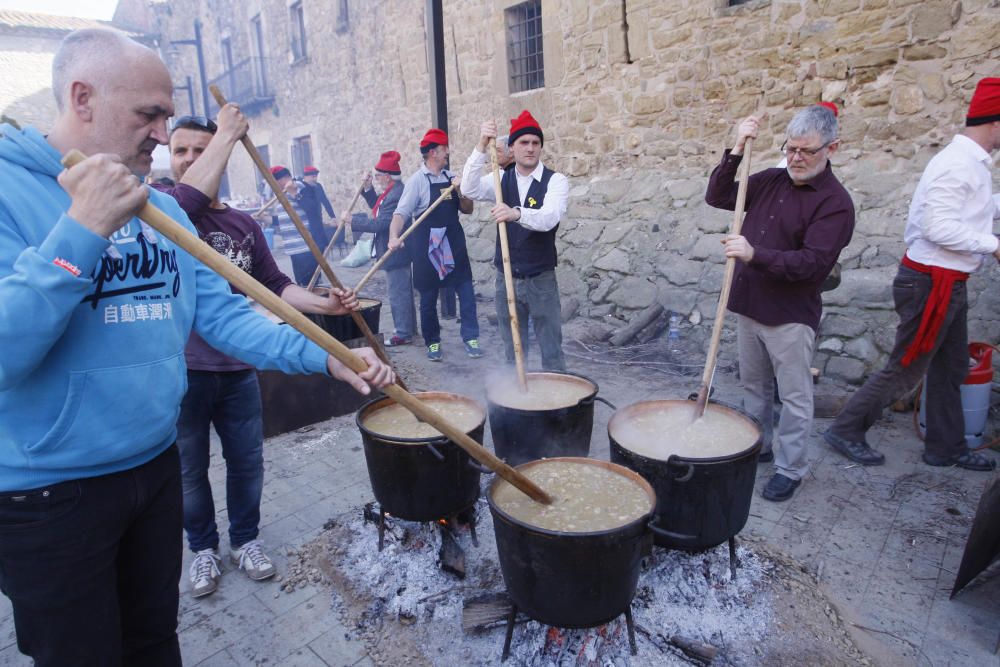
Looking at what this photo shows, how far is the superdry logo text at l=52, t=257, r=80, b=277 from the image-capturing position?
1354mm

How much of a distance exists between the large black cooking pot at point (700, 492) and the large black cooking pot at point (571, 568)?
1.11 feet

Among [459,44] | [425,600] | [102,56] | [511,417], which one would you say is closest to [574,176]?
[459,44]

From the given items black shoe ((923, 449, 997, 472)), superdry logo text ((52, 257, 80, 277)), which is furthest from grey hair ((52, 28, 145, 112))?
black shoe ((923, 449, 997, 472))

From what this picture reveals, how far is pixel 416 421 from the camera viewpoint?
11.1 feet

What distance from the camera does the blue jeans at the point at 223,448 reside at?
3098 mm

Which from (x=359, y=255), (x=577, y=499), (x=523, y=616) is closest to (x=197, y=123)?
(x=577, y=499)

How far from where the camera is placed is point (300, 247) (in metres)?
8.45

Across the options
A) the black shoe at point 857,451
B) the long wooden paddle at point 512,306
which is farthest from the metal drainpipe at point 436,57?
the black shoe at point 857,451

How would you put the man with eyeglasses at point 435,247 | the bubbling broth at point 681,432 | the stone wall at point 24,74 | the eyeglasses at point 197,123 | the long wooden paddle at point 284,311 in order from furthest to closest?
the stone wall at point 24,74, the man with eyeglasses at point 435,247, the eyeglasses at point 197,123, the bubbling broth at point 681,432, the long wooden paddle at point 284,311

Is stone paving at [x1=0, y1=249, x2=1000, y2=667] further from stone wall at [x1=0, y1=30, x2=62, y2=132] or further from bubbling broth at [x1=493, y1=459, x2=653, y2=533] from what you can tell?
stone wall at [x1=0, y1=30, x2=62, y2=132]

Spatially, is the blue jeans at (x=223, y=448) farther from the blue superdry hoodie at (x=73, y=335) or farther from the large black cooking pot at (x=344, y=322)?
the large black cooking pot at (x=344, y=322)

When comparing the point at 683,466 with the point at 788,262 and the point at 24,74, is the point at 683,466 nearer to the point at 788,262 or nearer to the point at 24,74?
the point at 788,262

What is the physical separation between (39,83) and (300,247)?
108 feet

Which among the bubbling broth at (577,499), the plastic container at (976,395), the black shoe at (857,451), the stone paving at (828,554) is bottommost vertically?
the stone paving at (828,554)
